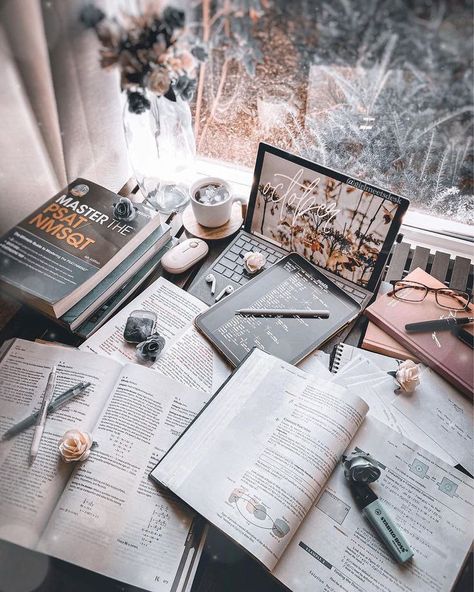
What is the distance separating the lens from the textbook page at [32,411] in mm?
786

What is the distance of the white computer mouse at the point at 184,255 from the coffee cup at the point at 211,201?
0.06m

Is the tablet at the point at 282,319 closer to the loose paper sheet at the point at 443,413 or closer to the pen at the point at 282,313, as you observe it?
the pen at the point at 282,313

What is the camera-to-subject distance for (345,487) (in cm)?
79

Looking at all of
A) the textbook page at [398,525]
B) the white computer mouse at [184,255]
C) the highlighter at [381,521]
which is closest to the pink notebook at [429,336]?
the textbook page at [398,525]

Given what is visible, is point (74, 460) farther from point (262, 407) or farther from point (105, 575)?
point (262, 407)

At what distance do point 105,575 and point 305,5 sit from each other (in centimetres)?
93

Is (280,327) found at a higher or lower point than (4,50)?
lower

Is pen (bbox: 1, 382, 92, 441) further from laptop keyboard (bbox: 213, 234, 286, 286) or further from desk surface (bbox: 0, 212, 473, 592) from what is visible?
laptop keyboard (bbox: 213, 234, 286, 286)

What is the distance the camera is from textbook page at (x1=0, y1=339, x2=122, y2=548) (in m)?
0.79

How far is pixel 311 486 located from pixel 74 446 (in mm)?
375

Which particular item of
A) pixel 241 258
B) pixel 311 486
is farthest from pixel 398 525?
pixel 241 258

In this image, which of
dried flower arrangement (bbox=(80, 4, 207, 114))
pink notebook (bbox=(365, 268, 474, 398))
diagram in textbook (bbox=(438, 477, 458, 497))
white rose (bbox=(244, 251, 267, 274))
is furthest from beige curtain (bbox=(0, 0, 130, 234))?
diagram in textbook (bbox=(438, 477, 458, 497))

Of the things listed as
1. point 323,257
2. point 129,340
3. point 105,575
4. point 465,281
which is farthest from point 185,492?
point 465,281

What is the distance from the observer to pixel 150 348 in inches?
36.7
